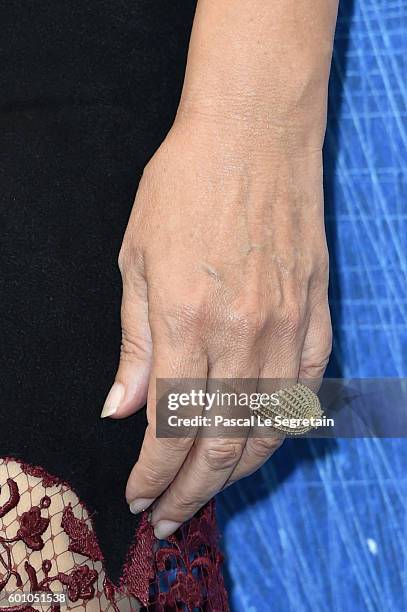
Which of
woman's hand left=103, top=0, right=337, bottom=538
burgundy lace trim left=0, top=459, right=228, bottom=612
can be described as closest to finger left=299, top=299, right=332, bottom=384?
woman's hand left=103, top=0, right=337, bottom=538

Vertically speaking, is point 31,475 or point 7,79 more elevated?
point 7,79

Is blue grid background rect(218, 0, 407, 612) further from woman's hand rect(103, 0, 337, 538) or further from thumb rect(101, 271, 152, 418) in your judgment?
thumb rect(101, 271, 152, 418)

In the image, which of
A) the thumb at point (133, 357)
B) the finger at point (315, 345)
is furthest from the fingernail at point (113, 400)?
the finger at point (315, 345)

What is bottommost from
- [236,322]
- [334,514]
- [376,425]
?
[334,514]

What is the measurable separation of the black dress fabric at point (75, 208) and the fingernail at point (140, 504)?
0.4 inches

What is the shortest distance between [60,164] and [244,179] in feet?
0.72

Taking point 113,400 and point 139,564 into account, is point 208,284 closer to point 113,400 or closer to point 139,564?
point 113,400

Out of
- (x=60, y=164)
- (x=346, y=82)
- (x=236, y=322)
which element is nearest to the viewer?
(x=236, y=322)

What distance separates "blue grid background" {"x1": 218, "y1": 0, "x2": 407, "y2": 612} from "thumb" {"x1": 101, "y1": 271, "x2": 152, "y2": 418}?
56 cm

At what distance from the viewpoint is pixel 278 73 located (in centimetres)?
93

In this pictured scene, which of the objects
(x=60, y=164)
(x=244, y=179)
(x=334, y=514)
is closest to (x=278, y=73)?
(x=244, y=179)

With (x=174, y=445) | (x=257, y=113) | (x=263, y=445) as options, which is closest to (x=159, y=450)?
(x=174, y=445)

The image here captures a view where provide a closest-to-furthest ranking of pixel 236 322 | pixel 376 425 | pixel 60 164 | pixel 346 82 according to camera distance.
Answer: pixel 236 322 → pixel 60 164 → pixel 376 425 → pixel 346 82

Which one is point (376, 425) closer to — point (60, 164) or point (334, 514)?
point (334, 514)
